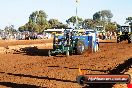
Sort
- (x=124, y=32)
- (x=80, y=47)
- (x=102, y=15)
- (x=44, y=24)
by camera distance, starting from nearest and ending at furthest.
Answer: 1. (x=80, y=47)
2. (x=124, y=32)
3. (x=44, y=24)
4. (x=102, y=15)

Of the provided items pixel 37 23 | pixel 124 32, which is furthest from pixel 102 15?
pixel 124 32

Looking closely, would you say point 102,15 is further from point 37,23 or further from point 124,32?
point 124,32

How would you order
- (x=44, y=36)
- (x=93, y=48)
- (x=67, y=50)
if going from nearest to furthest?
(x=67, y=50)
(x=93, y=48)
(x=44, y=36)

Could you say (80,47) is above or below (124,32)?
below

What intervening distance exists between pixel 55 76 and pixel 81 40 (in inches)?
383

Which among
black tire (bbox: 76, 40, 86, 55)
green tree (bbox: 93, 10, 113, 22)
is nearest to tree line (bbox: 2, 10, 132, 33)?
green tree (bbox: 93, 10, 113, 22)

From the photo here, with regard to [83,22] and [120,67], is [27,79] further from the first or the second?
[83,22]

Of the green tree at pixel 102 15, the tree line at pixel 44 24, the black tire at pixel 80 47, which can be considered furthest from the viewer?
the green tree at pixel 102 15

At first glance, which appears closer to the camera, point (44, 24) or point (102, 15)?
point (44, 24)

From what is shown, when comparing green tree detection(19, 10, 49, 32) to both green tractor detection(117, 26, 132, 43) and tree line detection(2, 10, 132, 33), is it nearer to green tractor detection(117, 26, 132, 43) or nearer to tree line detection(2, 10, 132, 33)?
tree line detection(2, 10, 132, 33)

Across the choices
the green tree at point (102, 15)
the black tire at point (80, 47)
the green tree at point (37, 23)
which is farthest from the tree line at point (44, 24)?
the black tire at point (80, 47)

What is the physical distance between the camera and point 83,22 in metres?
137

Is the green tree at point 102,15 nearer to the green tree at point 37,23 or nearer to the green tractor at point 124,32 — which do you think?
the green tree at point 37,23

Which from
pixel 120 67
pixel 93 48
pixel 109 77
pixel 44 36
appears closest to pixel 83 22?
pixel 44 36
